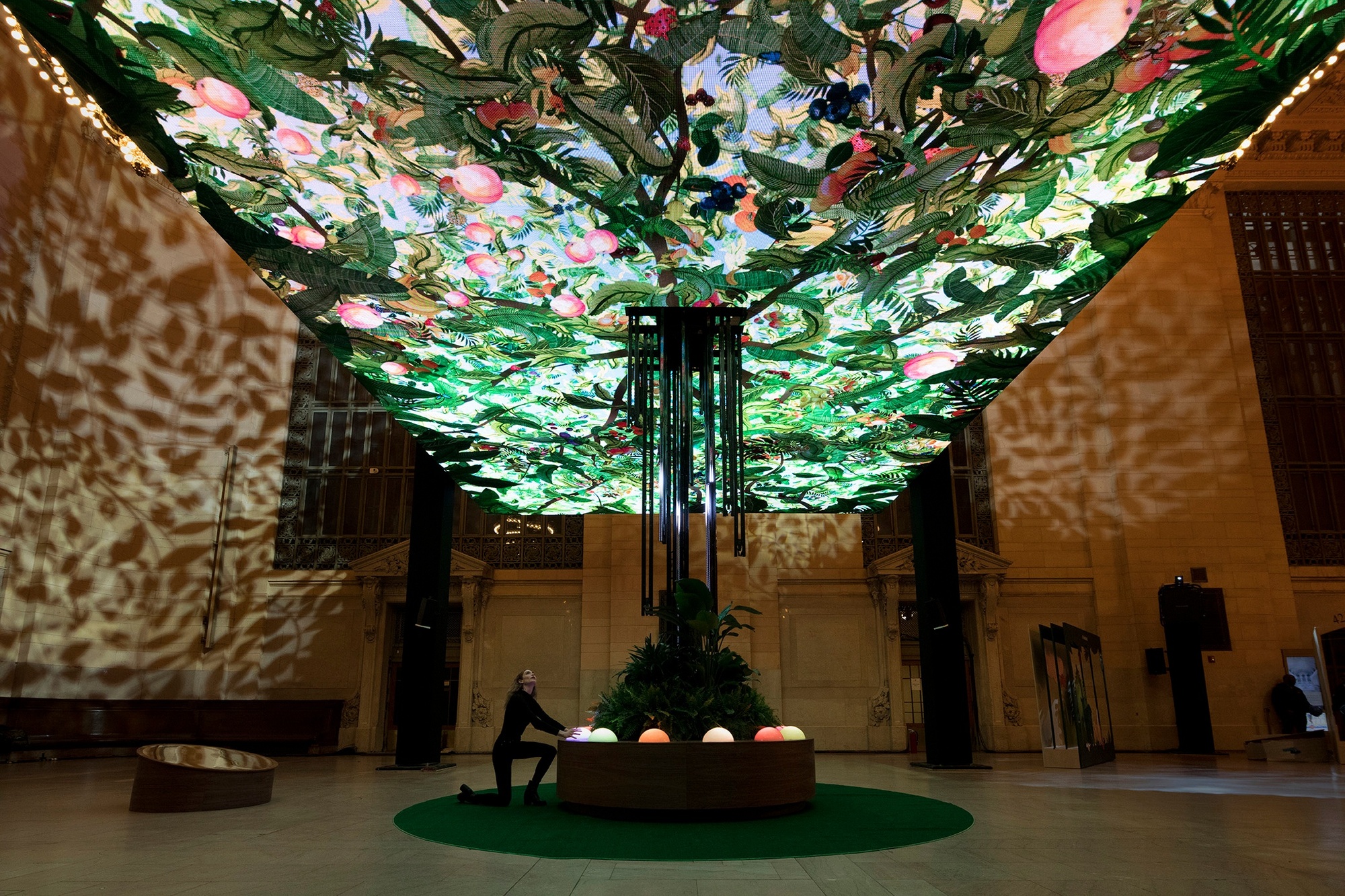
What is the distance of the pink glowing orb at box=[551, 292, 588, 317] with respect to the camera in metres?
7.02

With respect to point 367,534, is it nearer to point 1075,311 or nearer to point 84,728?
point 84,728

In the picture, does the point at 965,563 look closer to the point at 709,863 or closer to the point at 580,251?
the point at 580,251

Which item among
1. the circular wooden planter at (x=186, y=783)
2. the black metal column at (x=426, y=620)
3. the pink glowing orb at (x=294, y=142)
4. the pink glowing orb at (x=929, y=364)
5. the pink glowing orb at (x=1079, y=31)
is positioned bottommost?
the circular wooden planter at (x=186, y=783)

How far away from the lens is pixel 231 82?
4.48 m

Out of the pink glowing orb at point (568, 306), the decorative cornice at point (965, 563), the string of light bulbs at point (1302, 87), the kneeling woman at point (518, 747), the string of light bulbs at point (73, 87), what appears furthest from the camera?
the decorative cornice at point (965, 563)

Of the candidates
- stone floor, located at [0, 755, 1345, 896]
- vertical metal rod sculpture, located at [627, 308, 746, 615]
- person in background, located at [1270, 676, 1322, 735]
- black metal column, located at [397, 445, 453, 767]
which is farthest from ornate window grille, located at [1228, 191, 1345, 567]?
black metal column, located at [397, 445, 453, 767]

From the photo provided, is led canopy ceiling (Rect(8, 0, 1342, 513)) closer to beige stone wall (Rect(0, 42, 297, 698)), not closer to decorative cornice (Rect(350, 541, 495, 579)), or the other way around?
decorative cornice (Rect(350, 541, 495, 579))

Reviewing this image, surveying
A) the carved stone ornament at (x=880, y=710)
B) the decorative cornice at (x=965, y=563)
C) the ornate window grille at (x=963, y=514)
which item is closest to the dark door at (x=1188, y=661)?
the decorative cornice at (x=965, y=563)

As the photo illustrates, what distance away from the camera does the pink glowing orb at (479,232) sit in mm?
5930

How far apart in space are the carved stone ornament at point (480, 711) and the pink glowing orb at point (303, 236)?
11429 millimetres

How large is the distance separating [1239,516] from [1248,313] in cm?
417

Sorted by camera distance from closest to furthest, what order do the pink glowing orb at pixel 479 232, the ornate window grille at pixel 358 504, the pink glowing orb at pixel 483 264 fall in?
1. the pink glowing orb at pixel 479 232
2. the pink glowing orb at pixel 483 264
3. the ornate window grille at pixel 358 504

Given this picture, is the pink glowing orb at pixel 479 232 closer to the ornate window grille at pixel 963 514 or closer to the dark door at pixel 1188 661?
the ornate window grille at pixel 963 514

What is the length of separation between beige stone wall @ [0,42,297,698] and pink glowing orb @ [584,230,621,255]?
37.7 feet
